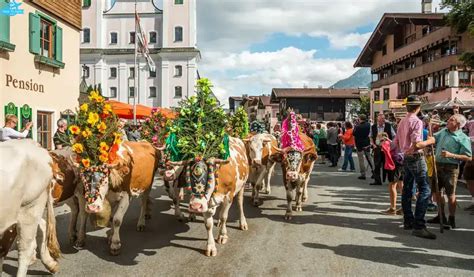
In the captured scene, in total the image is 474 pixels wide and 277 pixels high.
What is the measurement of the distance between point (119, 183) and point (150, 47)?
55149mm

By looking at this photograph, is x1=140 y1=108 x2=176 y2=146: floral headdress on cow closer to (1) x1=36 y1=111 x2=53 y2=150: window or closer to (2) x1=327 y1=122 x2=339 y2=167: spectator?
(1) x1=36 y1=111 x2=53 y2=150: window

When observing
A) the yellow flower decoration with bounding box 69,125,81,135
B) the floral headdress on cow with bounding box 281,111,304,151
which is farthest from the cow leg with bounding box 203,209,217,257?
the floral headdress on cow with bounding box 281,111,304,151

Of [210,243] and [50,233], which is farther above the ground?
[50,233]

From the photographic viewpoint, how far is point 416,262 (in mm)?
5578

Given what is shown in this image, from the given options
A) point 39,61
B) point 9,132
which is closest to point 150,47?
point 39,61

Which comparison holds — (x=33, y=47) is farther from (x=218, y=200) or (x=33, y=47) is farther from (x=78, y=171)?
(x=218, y=200)

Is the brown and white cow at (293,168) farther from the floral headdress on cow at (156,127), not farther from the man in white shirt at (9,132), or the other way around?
the man in white shirt at (9,132)

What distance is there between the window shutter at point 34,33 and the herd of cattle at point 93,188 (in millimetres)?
8470

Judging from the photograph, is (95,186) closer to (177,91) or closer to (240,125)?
(240,125)

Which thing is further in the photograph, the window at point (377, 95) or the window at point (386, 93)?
the window at point (377, 95)

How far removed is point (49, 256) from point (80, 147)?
1438mm

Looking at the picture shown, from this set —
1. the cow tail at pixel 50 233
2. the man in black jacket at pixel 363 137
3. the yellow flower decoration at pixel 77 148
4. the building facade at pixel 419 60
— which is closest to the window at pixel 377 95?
the building facade at pixel 419 60

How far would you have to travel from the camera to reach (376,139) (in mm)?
12016

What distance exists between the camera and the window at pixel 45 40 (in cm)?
1376
